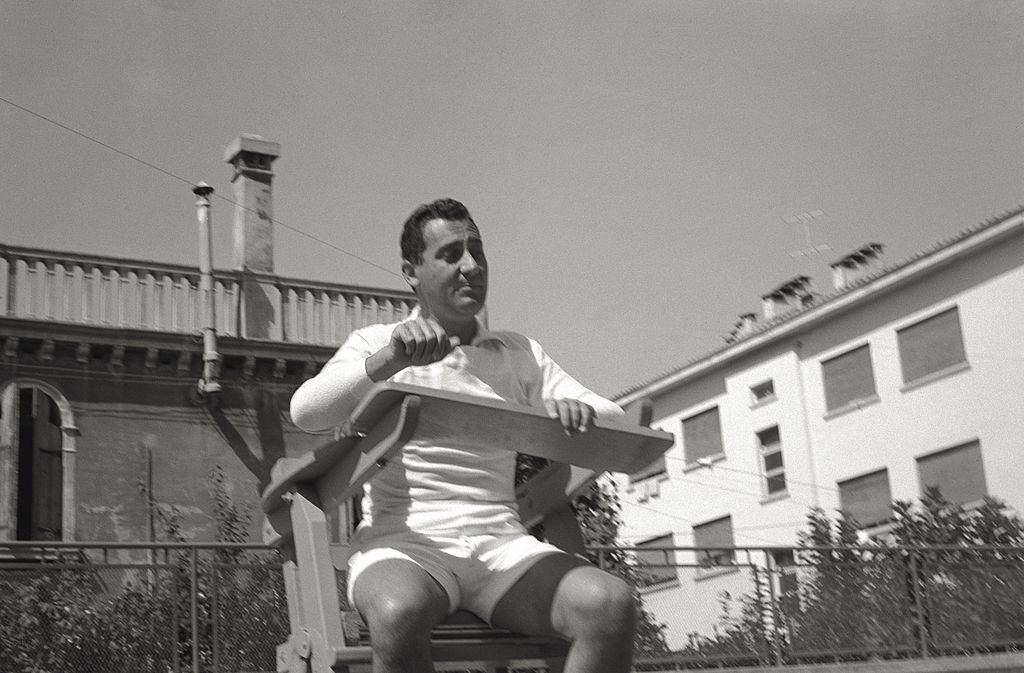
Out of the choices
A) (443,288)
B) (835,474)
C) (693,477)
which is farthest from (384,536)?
(693,477)

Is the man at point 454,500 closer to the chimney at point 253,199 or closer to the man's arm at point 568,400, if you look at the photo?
the man's arm at point 568,400

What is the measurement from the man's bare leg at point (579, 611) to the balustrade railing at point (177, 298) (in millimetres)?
13845

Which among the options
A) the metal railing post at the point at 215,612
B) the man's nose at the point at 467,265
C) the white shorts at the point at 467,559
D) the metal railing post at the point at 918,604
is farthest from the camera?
the metal railing post at the point at 918,604

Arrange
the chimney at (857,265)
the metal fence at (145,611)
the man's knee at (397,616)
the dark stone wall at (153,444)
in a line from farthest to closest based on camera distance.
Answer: the chimney at (857,265) < the dark stone wall at (153,444) < the metal fence at (145,611) < the man's knee at (397,616)

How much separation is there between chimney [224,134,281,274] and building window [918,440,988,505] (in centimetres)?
1555

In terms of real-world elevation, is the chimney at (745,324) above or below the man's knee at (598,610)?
above

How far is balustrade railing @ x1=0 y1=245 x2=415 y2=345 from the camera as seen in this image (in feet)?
52.2

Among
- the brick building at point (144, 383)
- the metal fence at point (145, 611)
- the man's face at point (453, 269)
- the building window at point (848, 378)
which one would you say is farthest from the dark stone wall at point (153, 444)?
the building window at point (848, 378)

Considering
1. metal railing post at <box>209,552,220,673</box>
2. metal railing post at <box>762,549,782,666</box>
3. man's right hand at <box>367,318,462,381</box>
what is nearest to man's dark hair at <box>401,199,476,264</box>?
man's right hand at <box>367,318,462,381</box>

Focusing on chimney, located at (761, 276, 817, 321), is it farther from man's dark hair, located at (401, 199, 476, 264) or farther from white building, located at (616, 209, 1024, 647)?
man's dark hair, located at (401, 199, 476, 264)

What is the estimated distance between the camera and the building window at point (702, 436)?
117 feet

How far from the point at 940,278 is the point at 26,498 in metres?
19.6

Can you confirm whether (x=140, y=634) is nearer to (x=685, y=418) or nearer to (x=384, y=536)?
(x=384, y=536)

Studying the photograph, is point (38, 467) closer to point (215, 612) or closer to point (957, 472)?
point (215, 612)
